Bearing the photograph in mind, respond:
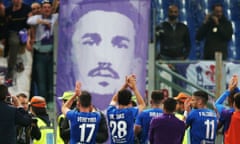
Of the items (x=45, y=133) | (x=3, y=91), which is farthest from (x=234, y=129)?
(x=3, y=91)

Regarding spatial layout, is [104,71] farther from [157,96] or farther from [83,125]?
[83,125]

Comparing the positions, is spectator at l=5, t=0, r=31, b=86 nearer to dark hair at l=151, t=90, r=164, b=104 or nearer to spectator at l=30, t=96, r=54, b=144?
spectator at l=30, t=96, r=54, b=144

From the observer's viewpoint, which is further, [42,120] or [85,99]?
[42,120]

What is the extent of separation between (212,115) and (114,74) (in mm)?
3096

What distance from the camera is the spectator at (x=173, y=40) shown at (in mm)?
19000

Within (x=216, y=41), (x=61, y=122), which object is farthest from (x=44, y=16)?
(x=61, y=122)

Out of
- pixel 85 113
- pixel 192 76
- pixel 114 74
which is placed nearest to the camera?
pixel 85 113

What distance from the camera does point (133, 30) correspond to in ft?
55.8

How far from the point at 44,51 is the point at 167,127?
19.0 feet

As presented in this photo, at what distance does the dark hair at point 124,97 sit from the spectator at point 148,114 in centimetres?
A: 39

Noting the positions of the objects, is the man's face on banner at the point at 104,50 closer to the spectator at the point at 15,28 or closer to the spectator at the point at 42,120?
the spectator at the point at 15,28

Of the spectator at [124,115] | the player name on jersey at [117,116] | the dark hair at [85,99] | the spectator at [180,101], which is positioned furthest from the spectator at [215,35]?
the dark hair at [85,99]

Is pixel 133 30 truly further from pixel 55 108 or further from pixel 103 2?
pixel 55 108

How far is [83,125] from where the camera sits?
13.5 m
